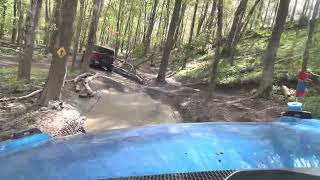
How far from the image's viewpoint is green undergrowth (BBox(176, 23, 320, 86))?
1101 inches

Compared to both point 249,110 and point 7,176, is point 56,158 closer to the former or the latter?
point 7,176

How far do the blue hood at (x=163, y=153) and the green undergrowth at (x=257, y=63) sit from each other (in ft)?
77.6

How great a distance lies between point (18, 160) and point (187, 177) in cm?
93

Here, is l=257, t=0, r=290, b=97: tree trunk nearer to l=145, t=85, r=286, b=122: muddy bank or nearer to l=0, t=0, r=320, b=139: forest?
l=0, t=0, r=320, b=139: forest

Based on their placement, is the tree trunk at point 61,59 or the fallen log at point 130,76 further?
the fallen log at point 130,76

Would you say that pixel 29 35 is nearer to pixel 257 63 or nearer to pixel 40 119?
pixel 40 119

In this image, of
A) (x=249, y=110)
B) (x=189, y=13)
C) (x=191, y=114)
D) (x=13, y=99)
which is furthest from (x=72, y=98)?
(x=189, y=13)

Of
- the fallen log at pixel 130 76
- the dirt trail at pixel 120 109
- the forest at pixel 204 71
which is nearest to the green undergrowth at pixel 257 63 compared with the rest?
the forest at pixel 204 71

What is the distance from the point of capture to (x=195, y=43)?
4706 cm

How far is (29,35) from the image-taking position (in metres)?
22.2

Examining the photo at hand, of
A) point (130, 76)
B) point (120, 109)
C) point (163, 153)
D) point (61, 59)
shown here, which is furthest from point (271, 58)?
point (163, 153)

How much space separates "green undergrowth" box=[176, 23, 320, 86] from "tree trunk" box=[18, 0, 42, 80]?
37.4 feet

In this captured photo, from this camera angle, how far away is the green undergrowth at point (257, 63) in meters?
28.0

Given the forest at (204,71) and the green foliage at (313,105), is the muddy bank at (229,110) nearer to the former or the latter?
the forest at (204,71)
